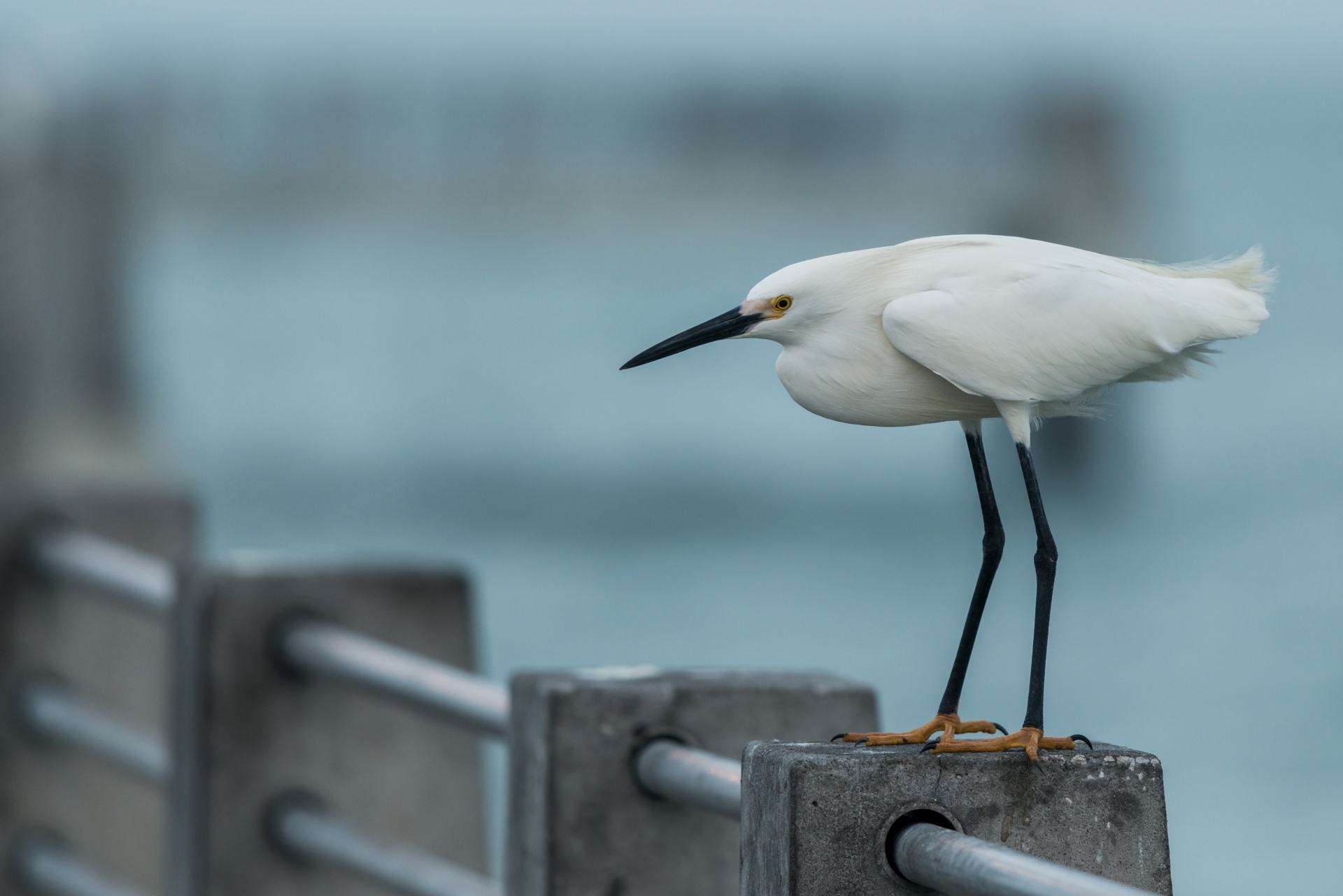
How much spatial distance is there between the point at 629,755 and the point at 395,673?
55cm

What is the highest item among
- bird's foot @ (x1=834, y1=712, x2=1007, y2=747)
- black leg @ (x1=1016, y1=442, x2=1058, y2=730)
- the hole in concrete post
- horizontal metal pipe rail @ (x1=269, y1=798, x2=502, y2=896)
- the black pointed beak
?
the black pointed beak

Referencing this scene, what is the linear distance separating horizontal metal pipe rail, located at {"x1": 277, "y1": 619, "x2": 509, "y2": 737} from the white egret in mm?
837

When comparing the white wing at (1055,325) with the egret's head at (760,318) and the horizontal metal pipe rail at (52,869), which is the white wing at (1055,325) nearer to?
the egret's head at (760,318)

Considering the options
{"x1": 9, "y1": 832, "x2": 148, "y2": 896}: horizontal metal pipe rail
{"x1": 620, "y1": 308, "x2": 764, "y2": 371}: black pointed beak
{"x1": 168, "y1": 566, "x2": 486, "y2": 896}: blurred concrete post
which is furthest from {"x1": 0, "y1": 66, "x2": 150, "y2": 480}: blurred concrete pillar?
{"x1": 620, "y1": 308, "x2": 764, "y2": 371}: black pointed beak

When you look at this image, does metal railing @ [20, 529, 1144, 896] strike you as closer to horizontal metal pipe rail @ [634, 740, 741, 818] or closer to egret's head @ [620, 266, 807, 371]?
horizontal metal pipe rail @ [634, 740, 741, 818]

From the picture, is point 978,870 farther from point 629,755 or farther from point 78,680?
point 78,680

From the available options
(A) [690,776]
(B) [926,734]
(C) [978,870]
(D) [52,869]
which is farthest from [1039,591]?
(D) [52,869]

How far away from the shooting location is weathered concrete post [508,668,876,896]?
6.48 ft

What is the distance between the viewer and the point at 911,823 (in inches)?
55.3

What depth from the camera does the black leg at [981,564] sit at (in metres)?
1.47

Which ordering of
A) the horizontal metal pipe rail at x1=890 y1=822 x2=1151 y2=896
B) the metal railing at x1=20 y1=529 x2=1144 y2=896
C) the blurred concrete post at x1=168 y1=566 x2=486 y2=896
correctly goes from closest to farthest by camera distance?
the horizontal metal pipe rail at x1=890 y1=822 x2=1151 y2=896 < the metal railing at x1=20 y1=529 x2=1144 y2=896 < the blurred concrete post at x1=168 y1=566 x2=486 y2=896

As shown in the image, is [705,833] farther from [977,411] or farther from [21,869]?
[21,869]

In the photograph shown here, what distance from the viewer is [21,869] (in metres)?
3.61

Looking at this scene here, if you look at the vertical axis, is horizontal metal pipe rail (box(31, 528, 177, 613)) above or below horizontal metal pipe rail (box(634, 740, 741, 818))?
below
